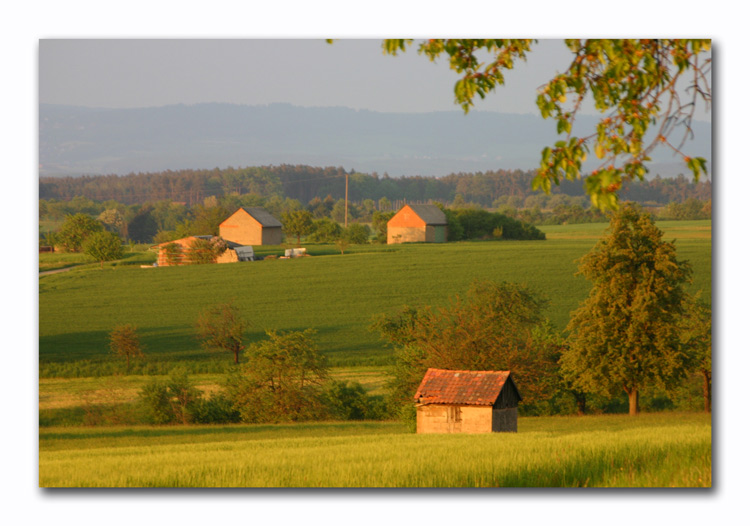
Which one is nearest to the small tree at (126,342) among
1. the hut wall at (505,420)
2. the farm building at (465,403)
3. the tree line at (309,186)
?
the tree line at (309,186)

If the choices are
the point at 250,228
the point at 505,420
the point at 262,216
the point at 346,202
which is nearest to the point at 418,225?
the point at 346,202

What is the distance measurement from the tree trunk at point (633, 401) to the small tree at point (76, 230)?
7102 mm

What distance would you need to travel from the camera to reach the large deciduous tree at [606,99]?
4.14 meters

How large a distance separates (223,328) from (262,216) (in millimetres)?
1451

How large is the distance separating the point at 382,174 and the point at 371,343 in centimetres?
232

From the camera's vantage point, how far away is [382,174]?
29.5 ft

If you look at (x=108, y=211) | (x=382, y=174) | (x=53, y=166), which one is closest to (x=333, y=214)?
(x=382, y=174)

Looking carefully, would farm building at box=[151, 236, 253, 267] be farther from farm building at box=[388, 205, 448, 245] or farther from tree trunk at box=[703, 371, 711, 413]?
tree trunk at box=[703, 371, 711, 413]

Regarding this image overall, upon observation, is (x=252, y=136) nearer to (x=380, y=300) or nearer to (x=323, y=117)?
(x=323, y=117)

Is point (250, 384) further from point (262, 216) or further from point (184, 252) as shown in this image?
point (262, 216)

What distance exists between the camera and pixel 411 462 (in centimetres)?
693

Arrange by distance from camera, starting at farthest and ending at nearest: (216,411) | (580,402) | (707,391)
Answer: (580,402) → (216,411) → (707,391)

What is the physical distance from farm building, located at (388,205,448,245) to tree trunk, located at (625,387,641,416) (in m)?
3.38
